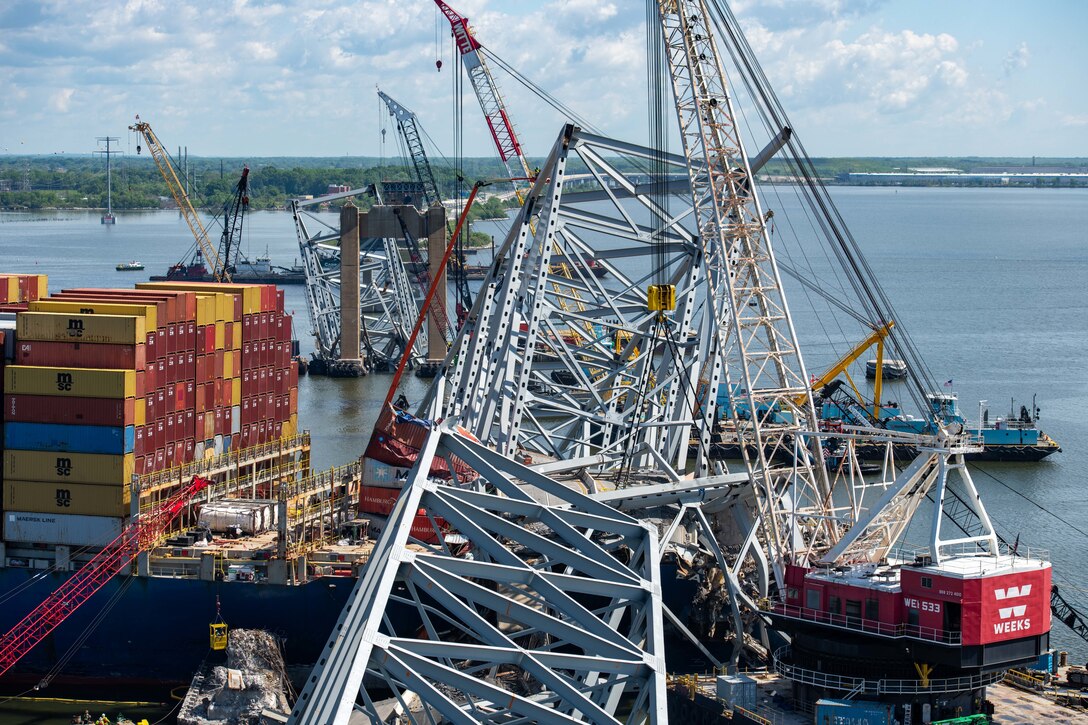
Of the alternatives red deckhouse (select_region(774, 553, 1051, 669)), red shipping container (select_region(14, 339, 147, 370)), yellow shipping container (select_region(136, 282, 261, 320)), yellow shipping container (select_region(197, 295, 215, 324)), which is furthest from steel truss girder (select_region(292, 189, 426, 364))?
red deckhouse (select_region(774, 553, 1051, 669))

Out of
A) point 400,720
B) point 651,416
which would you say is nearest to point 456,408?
point 651,416

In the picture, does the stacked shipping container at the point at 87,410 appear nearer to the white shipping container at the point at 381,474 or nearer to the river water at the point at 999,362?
the white shipping container at the point at 381,474

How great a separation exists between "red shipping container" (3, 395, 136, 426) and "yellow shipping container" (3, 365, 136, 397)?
0.15 metres

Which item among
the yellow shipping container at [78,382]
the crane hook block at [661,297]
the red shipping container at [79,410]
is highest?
the crane hook block at [661,297]

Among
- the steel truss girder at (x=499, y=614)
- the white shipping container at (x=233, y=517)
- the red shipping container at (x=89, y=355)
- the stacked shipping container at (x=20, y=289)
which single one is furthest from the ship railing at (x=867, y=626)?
the stacked shipping container at (x=20, y=289)

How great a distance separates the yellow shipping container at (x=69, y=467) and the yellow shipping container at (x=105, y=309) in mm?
4263

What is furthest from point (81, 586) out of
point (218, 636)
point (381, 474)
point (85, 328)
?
point (381, 474)

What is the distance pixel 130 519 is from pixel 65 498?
2.03 m

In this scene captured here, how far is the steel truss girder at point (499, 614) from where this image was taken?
20.9m

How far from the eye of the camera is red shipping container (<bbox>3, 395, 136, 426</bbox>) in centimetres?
4934

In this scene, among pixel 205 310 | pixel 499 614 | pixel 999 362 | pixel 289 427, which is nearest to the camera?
pixel 499 614

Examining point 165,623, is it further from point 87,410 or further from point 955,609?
point 955,609

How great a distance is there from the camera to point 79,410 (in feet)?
162

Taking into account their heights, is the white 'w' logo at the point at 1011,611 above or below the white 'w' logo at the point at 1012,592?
below
